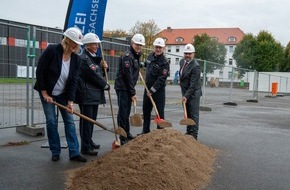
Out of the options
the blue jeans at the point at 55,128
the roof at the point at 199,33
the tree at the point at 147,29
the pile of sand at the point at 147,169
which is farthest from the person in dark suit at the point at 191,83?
the roof at the point at 199,33

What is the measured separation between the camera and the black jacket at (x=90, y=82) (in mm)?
5887

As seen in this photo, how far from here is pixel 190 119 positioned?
721 cm

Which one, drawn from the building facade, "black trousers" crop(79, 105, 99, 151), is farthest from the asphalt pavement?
the building facade

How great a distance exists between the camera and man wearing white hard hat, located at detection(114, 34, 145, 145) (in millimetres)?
6688

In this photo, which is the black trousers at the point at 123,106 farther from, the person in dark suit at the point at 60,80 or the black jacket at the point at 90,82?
the person in dark suit at the point at 60,80

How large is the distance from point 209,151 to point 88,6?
330 centimetres

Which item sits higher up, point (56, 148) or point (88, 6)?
point (88, 6)

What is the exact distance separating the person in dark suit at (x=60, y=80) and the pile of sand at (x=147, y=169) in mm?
Answer: 727

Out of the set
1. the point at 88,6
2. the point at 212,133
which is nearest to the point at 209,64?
the point at 212,133

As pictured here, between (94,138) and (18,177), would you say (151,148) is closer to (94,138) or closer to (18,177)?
(18,177)

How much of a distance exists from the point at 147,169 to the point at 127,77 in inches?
101

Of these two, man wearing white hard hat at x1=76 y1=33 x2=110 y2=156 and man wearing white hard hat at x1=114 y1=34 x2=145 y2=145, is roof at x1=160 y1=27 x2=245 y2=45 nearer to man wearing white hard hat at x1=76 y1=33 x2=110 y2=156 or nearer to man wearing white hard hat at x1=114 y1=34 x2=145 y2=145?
man wearing white hard hat at x1=114 y1=34 x2=145 y2=145

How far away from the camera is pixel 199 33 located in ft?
343

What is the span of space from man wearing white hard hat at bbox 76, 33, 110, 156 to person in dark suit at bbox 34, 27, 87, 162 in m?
0.37
